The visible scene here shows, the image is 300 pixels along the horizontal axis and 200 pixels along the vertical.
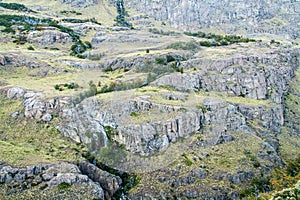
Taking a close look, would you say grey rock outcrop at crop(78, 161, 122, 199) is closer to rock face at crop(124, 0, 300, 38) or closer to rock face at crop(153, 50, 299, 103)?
rock face at crop(153, 50, 299, 103)

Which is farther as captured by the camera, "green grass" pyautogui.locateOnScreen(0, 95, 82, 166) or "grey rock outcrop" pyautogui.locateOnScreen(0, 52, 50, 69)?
"grey rock outcrop" pyautogui.locateOnScreen(0, 52, 50, 69)

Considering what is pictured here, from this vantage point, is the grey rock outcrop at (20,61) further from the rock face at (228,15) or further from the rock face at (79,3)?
the rock face at (228,15)

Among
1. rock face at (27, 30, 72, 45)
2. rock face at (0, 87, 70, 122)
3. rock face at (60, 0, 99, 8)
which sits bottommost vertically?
rock face at (0, 87, 70, 122)

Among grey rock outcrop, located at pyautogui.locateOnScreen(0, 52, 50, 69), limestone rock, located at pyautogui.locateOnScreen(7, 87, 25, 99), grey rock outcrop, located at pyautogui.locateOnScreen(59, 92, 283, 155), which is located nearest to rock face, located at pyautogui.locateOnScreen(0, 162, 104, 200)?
grey rock outcrop, located at pyautogui.locateOnScreen(59, 92, 283, 155)

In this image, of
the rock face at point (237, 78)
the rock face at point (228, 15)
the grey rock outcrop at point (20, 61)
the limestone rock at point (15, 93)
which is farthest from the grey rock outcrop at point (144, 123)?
the rock face at point (228, 15)

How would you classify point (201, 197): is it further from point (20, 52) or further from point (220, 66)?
point (20, 52)

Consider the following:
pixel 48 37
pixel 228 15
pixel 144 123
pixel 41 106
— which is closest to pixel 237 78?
pixel 144 123

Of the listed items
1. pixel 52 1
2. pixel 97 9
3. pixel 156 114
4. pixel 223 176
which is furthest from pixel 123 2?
pixel 223 176

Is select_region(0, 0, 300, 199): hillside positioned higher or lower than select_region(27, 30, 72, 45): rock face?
lower
